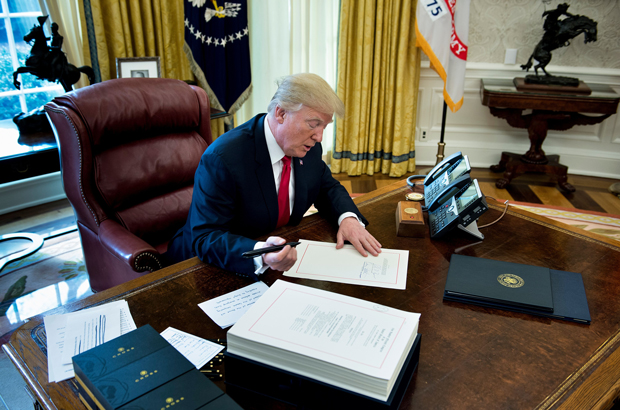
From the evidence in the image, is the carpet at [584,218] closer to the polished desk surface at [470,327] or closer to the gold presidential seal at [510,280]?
the polished desk surface at [470,327]

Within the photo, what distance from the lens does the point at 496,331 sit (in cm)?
113

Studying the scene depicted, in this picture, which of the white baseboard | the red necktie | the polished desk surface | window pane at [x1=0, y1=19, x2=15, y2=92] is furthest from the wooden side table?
window pane at [x1=0, y1=19, x2=15, y2=92]

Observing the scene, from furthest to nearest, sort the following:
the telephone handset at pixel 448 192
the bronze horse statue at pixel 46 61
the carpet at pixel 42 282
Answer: the bronze horse statue at pixel 46 61, the carpet at pixel 42 282, the telephone handset at pixel 448 192

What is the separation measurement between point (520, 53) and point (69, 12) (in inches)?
139

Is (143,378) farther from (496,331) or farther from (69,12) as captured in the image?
(69,12)

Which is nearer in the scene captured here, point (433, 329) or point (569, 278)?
point (433, 329)

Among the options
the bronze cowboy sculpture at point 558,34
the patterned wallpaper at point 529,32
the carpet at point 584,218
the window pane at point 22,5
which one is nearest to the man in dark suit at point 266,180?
the carpet at point 584,218

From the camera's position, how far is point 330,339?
89cm

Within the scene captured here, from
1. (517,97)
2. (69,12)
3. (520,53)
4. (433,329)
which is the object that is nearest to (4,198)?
(69,12)

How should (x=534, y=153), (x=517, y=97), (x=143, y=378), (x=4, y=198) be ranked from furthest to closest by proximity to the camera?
(x=534, y=153), (x=517, y=97), (x=4, y=198), (x=143, y=378)

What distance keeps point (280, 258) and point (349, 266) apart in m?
0.23

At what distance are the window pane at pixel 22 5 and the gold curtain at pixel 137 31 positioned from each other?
72 cm

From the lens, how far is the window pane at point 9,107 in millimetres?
3324

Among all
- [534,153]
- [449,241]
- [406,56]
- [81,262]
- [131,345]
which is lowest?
[81,262]
